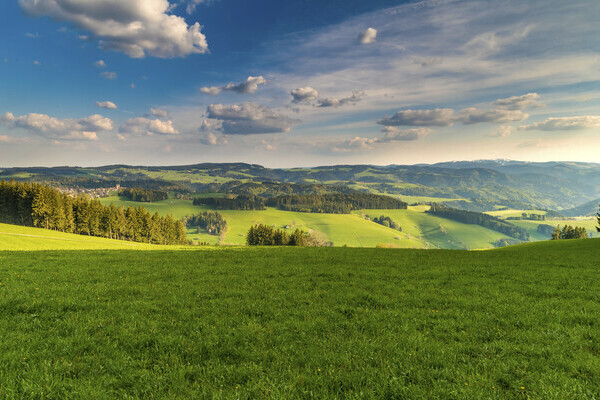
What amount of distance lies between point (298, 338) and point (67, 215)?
375 ft

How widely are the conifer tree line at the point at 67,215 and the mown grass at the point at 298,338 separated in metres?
95.9

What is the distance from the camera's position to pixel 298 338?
9.53m

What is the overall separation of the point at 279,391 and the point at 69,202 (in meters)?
120

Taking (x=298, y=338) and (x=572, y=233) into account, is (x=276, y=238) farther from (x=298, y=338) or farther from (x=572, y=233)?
(x=572, y=233)

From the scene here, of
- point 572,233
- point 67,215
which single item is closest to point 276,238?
point 67,215

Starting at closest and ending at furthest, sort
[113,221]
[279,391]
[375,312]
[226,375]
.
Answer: [279,391]
[226,375]
[375,312]
[113,221]

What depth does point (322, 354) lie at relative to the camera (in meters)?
8.34

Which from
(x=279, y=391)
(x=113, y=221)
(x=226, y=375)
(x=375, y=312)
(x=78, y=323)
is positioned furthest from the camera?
(x=113, y=221)

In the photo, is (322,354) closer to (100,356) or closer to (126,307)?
(100,356)

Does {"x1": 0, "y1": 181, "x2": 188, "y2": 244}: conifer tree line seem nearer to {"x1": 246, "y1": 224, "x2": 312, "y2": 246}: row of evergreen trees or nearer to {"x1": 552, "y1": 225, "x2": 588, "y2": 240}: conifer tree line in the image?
{"x1": 246, "y1": 224, "x2": 312, "y2": 246}: row of evergreen trees

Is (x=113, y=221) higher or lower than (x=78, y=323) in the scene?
lower

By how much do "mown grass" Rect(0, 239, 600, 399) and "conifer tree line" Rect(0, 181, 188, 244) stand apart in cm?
9591

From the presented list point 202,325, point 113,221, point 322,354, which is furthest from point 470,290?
point 113,221

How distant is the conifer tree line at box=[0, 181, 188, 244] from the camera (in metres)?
89.1
